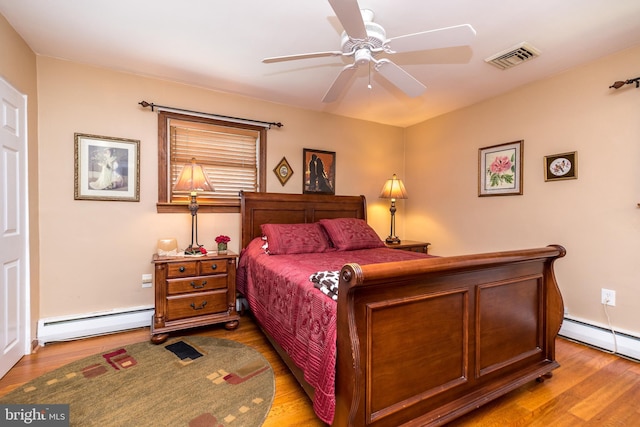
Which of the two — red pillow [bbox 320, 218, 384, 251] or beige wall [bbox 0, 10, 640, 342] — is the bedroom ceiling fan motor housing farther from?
beige wall [bbox 0, 10, 640, 342]

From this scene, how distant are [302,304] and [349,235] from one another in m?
1.52

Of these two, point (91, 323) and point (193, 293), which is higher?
point (193, 293)

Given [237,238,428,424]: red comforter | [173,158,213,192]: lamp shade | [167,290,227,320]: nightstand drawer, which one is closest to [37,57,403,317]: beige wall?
[173,158,213,192]: lamp shade

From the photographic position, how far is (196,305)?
8.42 feet

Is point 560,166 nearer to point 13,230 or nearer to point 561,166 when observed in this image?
point 561,166

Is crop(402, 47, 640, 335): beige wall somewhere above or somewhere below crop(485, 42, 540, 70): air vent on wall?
below

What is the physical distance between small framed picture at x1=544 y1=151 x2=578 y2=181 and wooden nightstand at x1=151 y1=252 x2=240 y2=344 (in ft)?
10.3

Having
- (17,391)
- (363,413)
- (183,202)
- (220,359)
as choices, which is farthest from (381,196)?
(17,391)

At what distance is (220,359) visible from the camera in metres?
→ 2.19

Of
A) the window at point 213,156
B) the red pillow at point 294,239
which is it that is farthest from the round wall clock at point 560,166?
the window at point 213,156

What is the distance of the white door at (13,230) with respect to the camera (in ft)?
6.39

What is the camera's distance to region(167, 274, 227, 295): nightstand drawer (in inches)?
97.5

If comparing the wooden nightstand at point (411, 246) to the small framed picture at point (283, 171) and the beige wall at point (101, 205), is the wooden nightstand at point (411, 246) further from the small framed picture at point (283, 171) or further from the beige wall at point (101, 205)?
the beige wall at point (101, 205)

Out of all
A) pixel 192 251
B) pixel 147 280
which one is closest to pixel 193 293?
pixel 192 251
